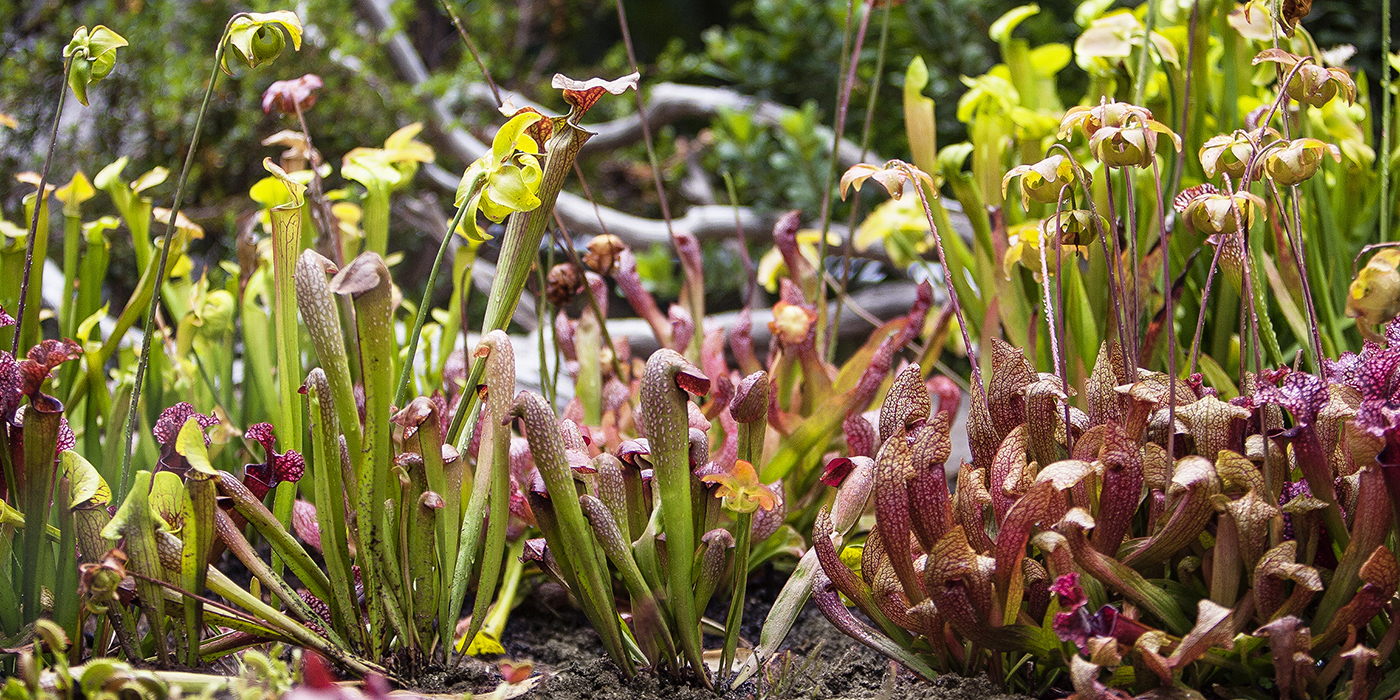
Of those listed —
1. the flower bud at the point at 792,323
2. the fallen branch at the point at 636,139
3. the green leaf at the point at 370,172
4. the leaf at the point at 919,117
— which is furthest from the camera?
the fallen branch at the point at 636,139

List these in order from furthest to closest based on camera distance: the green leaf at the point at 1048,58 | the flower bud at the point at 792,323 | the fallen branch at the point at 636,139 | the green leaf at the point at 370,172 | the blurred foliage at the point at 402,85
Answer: the blurred foliage at the point at 402,85, the fallen branch at the point at 636,139, the green leaf at the point at 1048,58, the flower bud at the point at 792,323, the green leaf at the point at 370,172

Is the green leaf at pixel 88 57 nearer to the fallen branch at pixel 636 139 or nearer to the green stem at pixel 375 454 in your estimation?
the green stem at pixel 375 454

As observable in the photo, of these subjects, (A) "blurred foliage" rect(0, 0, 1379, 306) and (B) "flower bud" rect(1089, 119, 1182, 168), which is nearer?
(B) "flower bud" rect(1089, 119, 1182, 168)

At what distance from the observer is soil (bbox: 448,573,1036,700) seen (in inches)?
25.5

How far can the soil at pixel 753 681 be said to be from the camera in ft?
2.12

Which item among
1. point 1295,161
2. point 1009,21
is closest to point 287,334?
point 1295,161

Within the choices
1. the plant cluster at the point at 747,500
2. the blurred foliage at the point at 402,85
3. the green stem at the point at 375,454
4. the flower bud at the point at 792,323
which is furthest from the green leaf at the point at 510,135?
the blurred foliage at the point at 402,85

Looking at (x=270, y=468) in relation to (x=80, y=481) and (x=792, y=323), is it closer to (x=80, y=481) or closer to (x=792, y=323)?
(x=80, y=481)

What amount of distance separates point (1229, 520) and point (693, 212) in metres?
1.68

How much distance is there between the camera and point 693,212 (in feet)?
7.02

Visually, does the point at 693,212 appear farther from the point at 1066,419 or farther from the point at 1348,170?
the point at 1066,419

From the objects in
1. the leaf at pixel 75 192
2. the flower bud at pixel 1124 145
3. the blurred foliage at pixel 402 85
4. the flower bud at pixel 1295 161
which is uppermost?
the blurred foliage at pixel 402 85

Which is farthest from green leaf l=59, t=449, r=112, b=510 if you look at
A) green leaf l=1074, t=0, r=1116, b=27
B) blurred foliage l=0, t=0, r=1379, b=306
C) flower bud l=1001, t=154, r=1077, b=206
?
blurred foliage l=0, t=0, r=1379, b=306

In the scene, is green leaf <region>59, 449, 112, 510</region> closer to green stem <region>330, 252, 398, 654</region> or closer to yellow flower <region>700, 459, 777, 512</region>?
green stem <region>330, 252, 398, 654</region>
